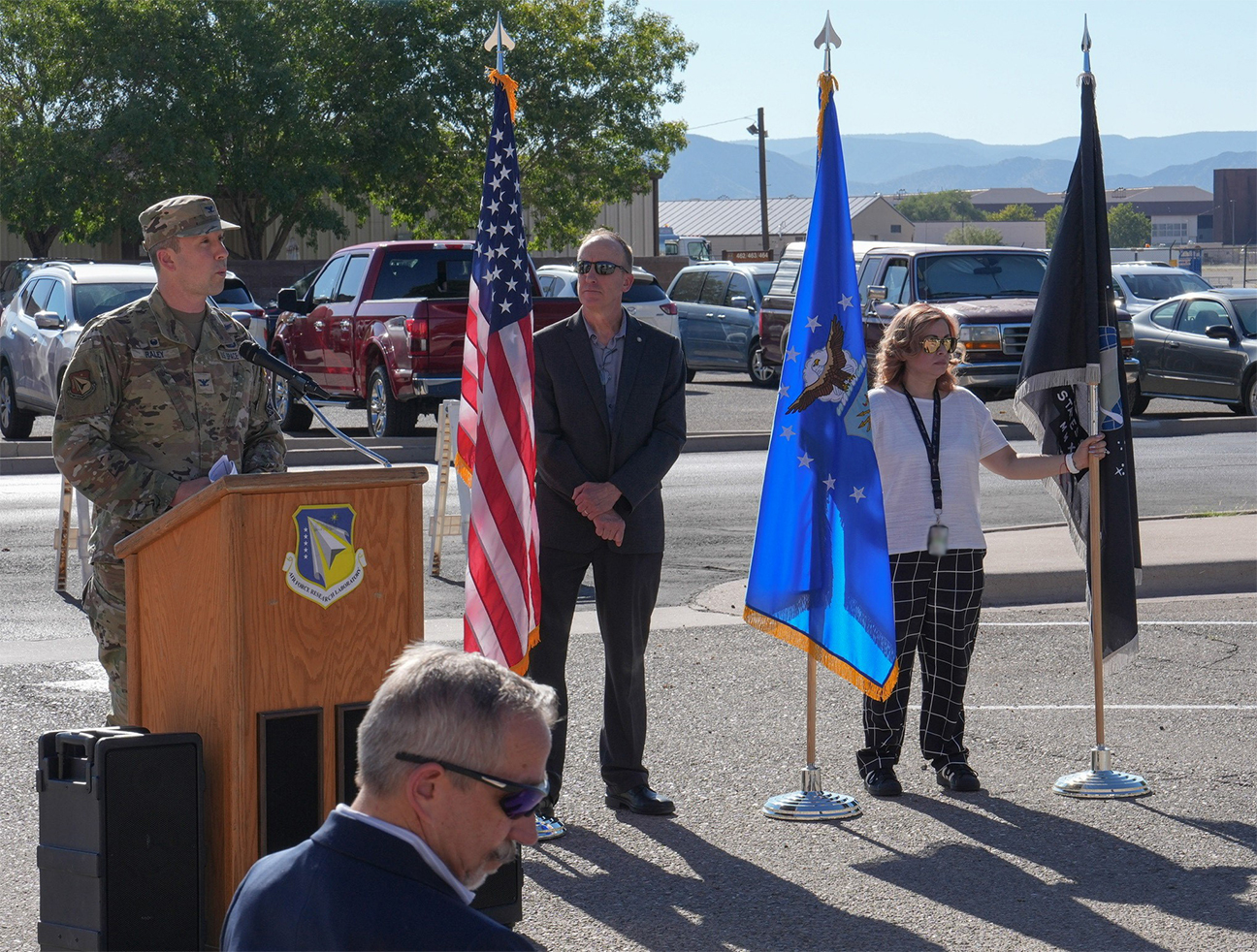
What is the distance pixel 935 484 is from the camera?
250 inches

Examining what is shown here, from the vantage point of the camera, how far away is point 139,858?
358 cm

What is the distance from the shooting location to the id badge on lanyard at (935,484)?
6.33 metres

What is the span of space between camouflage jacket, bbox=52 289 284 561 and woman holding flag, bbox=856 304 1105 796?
2.67 meters

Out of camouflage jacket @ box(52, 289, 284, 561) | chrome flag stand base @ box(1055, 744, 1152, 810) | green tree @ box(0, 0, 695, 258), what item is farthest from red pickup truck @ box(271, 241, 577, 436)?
green tree @ box(0, 0, 695, 258)

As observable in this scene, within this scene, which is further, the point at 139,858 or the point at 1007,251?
the point at 1007,251

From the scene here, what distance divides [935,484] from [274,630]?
335 cm

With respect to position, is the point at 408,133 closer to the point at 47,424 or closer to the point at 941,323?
the point at 47,424

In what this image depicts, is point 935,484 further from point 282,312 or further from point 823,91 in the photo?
point 282,312

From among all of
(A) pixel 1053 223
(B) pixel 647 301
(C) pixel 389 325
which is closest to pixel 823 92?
(C) pixel 389 325

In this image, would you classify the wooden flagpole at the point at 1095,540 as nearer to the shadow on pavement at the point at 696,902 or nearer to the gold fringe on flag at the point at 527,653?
the shadow on pavement at the point at 696,902

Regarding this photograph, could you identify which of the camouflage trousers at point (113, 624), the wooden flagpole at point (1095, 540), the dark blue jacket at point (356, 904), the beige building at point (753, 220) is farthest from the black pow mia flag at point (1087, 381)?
the beige building at point (753, 220)

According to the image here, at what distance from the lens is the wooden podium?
3656 millimetres

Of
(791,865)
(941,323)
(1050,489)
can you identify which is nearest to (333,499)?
(791,865)

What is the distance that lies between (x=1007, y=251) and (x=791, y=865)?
55.5ft
